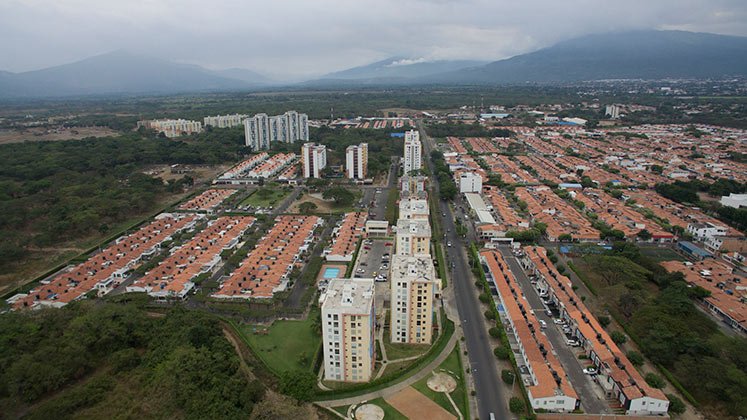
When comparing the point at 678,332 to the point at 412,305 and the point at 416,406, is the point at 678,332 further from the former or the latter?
the point at 416,406

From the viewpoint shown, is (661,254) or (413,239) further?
(661,254)

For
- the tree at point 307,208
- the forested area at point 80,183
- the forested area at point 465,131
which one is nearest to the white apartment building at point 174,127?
the forested area at point 80,183

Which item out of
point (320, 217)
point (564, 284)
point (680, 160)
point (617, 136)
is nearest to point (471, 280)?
point (564, 284)

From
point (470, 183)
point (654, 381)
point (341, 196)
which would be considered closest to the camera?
point (654, 381)

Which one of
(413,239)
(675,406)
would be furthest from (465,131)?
(675,406)

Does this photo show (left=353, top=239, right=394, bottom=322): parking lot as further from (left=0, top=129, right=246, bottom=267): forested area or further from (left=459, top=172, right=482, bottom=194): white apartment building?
(left=0, top=129, right=246, bottom=267): forested area

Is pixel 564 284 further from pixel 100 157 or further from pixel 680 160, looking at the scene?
pixel 100 157

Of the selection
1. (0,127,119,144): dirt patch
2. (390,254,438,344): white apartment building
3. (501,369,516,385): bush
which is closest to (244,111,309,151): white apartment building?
(0,127,119,144): dirt patch
